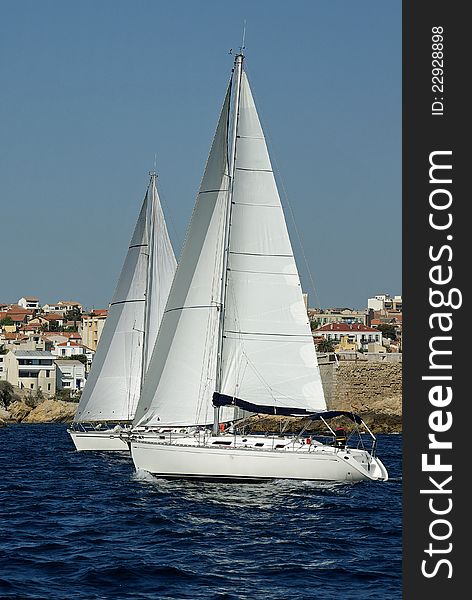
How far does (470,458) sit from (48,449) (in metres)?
31.3

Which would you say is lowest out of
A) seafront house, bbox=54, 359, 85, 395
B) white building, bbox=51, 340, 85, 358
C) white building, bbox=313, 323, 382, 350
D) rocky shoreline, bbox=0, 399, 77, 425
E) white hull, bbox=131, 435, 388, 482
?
white hull, bbox=131, 435, 388, 482

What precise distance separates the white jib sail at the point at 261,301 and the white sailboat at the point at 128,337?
38.7 ft

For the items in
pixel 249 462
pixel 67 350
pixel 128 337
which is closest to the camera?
pixel 249 462

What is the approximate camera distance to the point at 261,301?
28.3 metres

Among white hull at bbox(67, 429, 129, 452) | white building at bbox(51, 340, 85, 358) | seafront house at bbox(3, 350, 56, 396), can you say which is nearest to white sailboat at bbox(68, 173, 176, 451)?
white hull at bbox(67, 429, 129, 452)

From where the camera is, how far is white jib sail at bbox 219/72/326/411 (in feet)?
91.6

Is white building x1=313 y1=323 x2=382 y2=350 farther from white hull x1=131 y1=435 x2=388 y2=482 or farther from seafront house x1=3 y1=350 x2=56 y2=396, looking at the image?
white hull x1=131 y1=435 x2=388 y2=482

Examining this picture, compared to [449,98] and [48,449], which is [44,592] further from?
[48,449]

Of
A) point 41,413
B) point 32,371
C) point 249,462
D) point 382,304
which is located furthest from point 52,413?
point 382,304

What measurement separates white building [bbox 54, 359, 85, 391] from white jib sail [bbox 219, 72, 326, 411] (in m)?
68.5

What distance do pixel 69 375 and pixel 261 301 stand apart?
70.3 m

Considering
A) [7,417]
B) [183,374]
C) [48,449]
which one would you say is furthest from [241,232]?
[7,417]

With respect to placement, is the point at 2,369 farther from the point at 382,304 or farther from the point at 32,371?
the point at 382,304

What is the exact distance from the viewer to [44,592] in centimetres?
1558
